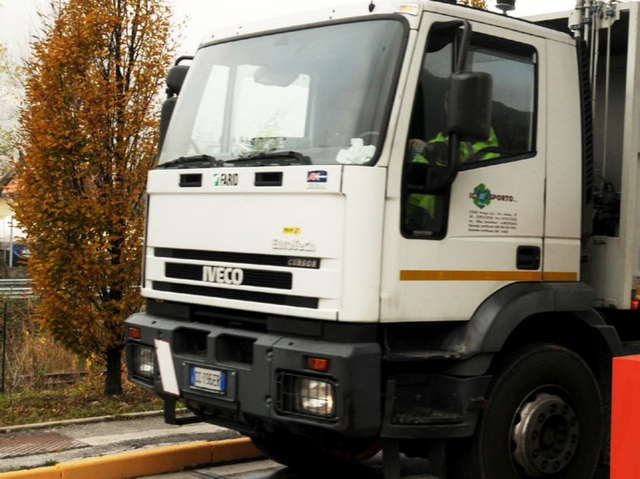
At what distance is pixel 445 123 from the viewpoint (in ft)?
17.4

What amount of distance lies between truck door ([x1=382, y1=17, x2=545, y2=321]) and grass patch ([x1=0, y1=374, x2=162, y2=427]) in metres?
4.17

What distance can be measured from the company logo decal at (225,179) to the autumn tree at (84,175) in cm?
354

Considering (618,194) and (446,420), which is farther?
(618,194)

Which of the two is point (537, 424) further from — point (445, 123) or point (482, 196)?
point (445, 123)

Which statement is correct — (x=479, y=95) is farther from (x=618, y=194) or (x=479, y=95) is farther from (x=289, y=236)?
(x=618, y=194)

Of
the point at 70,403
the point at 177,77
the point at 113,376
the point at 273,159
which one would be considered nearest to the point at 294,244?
the point at 273,159

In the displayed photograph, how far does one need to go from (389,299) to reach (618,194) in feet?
6.52

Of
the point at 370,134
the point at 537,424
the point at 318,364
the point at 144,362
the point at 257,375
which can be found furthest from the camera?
the point at 144,362

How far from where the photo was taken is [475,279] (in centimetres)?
552

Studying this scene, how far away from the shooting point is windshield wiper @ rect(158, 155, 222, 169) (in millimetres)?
5879

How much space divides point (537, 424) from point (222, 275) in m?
2.03

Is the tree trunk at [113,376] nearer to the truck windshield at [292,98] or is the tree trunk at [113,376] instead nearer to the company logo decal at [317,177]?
the truck windshield at [292,98]

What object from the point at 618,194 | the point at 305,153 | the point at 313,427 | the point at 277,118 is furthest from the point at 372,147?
the point at 618,194

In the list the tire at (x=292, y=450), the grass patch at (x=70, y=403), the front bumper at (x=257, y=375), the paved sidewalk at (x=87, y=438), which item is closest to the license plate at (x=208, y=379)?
the front bumper at (x=257, y=375)
